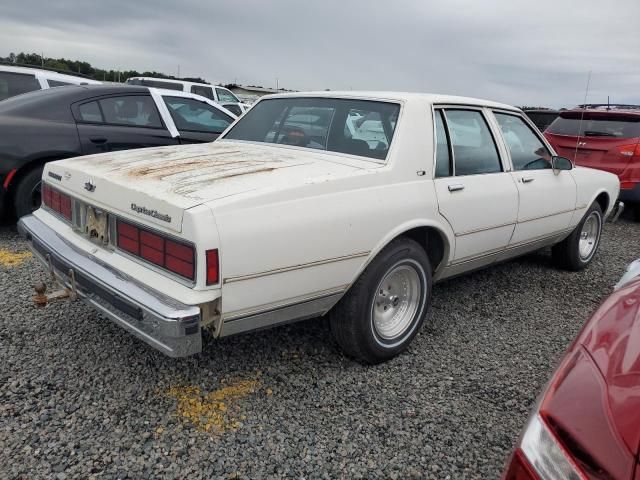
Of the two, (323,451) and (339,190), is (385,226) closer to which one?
(339,190)

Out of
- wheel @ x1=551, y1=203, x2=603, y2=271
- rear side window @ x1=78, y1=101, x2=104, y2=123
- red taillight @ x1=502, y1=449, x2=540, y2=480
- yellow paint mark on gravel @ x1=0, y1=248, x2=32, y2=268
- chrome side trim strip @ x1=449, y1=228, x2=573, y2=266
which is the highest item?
rear side window @ x1=78, y1=101, x2=104, y2=123

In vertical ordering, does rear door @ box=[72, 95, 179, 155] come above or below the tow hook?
above

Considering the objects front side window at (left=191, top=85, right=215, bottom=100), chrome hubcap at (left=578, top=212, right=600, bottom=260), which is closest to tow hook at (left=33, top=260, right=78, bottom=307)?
chrome hubcap at (left=578, top=212, right=600, bottom=260)

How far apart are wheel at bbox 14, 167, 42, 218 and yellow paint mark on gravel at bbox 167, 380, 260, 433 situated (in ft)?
9.73

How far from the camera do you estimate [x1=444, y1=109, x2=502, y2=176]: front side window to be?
3.31m

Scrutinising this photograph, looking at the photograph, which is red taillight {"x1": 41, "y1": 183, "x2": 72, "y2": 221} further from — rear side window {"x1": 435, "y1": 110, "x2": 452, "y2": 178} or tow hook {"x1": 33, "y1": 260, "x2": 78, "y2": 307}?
rear side window {"x1": 435, "y1": 110, "x2": 452, "y2": 178}

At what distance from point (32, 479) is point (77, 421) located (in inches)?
13.8

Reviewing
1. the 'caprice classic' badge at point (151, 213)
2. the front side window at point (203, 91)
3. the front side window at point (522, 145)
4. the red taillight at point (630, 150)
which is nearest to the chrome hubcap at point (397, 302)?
the 'caprice classic' badge at point (151, 213)

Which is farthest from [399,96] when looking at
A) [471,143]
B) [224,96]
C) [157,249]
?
[224,96]

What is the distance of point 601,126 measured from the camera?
7.19 metres

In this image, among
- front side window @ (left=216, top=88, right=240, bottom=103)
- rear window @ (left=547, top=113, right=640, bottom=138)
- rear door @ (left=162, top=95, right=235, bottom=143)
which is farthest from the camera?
A: front side window @ (left=216, top=88, right=240, bottom=103)

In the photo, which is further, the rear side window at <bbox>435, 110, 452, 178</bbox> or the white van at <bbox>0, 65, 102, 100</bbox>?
the white van at <bbox>0, 65, 102, 100</bbox>

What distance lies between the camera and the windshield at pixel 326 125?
9.96ft

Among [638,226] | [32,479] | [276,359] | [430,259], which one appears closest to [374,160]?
[430,259]
